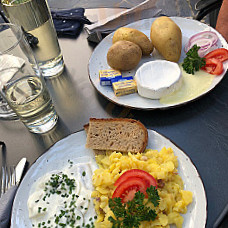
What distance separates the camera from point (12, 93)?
4.09 feet

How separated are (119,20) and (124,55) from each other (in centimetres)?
52

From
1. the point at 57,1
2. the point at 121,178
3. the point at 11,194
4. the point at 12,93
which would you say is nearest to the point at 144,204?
the point at 121,178

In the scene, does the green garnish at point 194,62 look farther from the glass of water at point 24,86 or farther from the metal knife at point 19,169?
the metal knife at point 19,169

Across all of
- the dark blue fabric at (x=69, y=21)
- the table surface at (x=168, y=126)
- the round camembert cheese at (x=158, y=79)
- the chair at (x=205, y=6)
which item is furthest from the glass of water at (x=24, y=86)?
the chair at (x=205, y=6)

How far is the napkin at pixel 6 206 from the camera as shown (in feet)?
3.22

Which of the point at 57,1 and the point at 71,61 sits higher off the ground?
the point at 71,61

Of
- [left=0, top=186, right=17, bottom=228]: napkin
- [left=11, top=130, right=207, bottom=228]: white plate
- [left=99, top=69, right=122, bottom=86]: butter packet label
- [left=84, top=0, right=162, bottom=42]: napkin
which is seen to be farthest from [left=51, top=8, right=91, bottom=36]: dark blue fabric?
[left=0, top=186, right=17, bottom=228]: napkin

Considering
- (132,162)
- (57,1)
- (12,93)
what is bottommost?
(57,1)

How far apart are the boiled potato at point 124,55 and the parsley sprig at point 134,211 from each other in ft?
2.61

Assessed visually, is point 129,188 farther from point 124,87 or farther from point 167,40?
point 167,40

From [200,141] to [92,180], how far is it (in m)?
0.51

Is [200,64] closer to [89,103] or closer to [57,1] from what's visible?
[89,103]

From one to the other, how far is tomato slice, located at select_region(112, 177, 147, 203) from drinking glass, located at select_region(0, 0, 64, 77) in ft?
3.09

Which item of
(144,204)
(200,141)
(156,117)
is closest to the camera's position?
(144,204)
